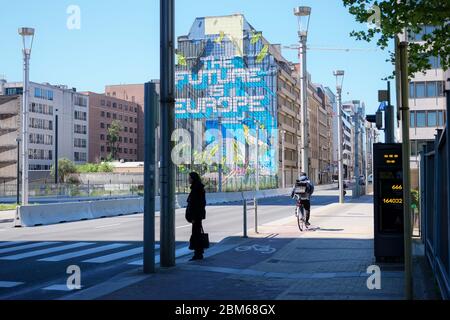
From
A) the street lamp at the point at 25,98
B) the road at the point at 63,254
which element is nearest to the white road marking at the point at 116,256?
the road at the point at 63,254

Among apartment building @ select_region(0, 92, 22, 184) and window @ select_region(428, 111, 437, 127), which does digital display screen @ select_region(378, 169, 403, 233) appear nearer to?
window @ select_region(428, 111, 437, 127)

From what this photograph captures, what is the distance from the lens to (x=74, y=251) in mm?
13859

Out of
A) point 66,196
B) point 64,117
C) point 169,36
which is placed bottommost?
point 66,196

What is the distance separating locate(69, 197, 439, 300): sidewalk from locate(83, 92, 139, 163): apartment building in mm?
112559

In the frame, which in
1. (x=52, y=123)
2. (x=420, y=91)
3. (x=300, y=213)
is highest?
(x=52, y=123)

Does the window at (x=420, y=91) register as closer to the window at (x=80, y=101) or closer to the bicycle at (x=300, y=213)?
the bicycle at (x=300, y=213)

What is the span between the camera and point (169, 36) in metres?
10.4

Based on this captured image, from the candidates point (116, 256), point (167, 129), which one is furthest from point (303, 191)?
point (167, 129)

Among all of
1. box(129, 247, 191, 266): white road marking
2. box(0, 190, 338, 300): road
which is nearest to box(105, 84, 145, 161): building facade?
box(0, 190, 338, 300): road

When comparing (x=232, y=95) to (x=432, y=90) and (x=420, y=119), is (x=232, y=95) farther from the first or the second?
(x=432, y=90)

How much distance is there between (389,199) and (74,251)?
761 centimetres
